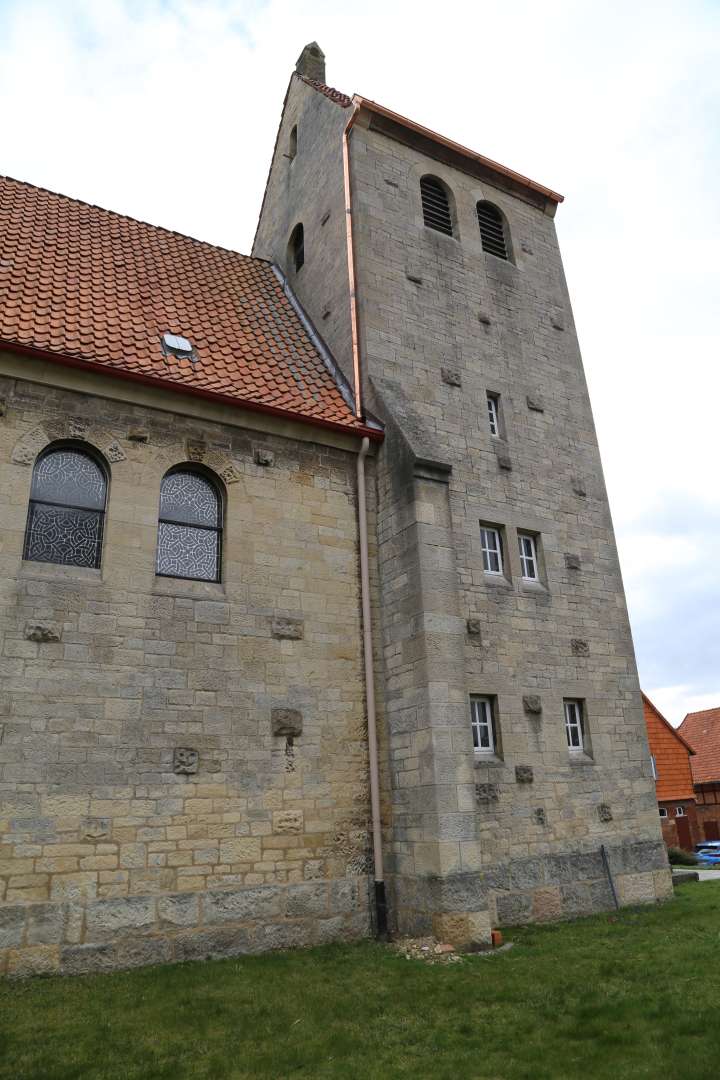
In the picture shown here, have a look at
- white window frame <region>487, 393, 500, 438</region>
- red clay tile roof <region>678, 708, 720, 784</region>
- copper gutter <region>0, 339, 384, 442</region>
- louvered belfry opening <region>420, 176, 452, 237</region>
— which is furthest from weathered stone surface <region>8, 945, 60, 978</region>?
red clay tile roof <region>678, 708, 720, 784</region>

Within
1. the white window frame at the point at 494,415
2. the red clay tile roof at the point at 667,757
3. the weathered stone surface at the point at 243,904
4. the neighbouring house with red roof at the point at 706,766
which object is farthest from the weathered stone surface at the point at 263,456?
the neighbouring house with red roof at the point at 706,766

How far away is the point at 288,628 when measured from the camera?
9.30 m

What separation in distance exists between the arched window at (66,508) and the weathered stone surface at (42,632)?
747mm

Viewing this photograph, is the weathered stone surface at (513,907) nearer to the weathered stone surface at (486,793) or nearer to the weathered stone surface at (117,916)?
the weathered stone surface at (486,793)

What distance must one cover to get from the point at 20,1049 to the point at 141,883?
238 cm

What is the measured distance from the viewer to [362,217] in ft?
40.7

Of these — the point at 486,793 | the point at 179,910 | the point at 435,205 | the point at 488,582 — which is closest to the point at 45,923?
the point at 179,910

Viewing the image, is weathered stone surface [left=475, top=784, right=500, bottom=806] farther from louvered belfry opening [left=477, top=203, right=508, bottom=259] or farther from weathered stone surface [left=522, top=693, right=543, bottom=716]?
louvered belfry opening [left=477, top=203, right=508, bottom=259]

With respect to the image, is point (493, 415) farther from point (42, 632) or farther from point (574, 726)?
point (42, 632)

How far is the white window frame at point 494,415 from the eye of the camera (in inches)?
478

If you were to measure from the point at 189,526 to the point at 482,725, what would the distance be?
467cm

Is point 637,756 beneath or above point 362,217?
beneath

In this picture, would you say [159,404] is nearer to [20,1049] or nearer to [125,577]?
[125,577]

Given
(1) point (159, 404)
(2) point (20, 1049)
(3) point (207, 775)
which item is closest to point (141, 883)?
(3) point (207, 775)
